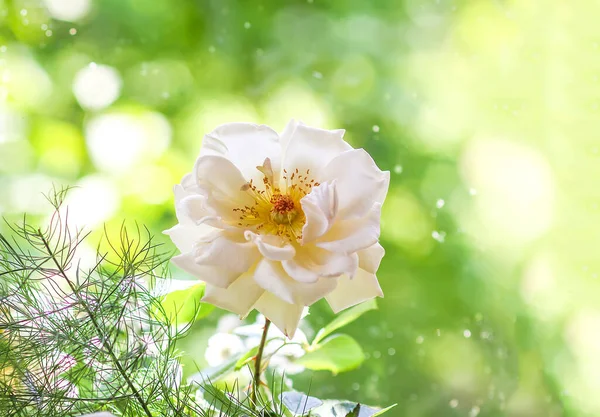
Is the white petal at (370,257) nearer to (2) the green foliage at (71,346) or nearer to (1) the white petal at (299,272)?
(1) the white petal at (299,272)

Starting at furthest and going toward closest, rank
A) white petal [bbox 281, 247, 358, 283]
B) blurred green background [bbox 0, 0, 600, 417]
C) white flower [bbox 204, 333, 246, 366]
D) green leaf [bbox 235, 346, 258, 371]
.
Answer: blurred green background [bbox 0, 0, 600, 417] → white flower [bbox 204, 333, 246, 366] → green leaf [bbox 235, 346, 258, 371] → white petal [bbox 281, 247, 358, 283]

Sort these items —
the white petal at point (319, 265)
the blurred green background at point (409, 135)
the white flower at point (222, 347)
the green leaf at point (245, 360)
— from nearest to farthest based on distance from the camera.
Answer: the white petal at point (319, 265)
the green leaf at point (245, 360)
the white flower at point (222, 347)
the blurred green background at point (409, 135)

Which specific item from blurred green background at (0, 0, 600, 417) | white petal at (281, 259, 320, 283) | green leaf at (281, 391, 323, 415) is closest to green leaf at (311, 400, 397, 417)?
green leaf at (281, 391, 323, 415)

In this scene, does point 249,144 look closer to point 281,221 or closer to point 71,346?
point 281,221

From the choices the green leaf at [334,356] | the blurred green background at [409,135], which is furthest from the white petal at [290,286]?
the blurred green background at [409,135]

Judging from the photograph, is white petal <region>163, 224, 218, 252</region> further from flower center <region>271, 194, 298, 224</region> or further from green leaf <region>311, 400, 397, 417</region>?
green leaf <region>311, 400, 397, 417</region>

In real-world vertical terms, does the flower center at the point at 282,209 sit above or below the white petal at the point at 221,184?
below

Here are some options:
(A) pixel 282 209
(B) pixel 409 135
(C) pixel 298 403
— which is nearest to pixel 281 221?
(A) pixel 282 209
